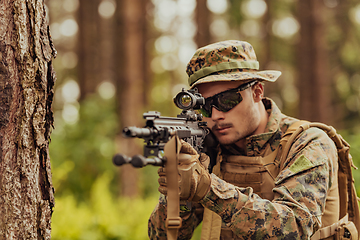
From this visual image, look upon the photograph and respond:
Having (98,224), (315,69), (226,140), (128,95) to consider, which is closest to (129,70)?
(128,95)

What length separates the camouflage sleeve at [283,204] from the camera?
2.36m

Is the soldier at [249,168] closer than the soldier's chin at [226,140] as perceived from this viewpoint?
Yes

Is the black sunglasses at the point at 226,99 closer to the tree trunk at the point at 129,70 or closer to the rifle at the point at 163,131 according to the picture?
the rifle at the point at 163,131

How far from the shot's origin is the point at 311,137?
2795 millimetres

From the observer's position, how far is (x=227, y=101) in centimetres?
302

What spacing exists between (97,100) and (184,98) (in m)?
8.80

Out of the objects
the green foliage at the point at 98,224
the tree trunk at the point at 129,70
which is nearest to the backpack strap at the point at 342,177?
the green foliage at the point at 98,224

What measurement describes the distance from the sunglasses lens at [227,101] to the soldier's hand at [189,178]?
854mm

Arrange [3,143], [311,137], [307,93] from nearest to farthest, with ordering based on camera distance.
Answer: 1. [3,143]
2. [311,137]
3. [307,93]

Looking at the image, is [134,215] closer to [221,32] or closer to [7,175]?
[7,175]

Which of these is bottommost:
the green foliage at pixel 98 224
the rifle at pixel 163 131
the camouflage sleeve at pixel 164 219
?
the green foliage at pixel 98 224

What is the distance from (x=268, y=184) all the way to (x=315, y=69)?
21.5ft

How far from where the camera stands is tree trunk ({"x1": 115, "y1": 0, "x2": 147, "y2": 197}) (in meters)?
8.94

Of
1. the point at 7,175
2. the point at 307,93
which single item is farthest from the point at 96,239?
the point at 307,93
